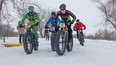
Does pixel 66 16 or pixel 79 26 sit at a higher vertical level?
pixel 66 16

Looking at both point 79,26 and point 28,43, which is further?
point 79,26

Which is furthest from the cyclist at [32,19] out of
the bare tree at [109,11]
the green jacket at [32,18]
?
the bare tree at [109,11]

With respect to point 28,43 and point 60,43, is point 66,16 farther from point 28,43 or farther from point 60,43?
point 28,43

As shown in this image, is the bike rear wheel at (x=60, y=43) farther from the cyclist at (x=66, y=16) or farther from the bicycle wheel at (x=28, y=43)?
the bicycle wheel at (x=28, y=43)

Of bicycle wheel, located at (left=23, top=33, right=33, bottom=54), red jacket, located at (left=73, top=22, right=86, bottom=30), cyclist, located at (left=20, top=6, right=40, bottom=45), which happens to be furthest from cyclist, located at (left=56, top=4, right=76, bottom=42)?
red jacket, located at (left=73, top=22, right=86, bottom=30)

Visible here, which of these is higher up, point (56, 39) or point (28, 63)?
point (56, 39)

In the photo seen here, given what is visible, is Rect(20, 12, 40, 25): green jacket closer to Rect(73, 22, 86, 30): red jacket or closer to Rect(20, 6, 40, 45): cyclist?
Rect(20, 6, 40, 45): cyclist

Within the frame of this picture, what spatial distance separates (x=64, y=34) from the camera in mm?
12078

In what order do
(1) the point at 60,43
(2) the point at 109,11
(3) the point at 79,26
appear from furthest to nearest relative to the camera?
(2) the point at 109,11
(3) the point at 79,26
(1) the point at 60,43

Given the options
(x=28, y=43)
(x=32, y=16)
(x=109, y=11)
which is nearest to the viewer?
(x=28, y=43)

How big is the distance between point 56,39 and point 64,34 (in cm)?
74

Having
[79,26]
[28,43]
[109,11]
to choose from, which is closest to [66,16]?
[28,43]

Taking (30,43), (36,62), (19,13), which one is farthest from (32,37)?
(19,13)

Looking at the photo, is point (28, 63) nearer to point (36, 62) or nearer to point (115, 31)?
point (36, 62)
